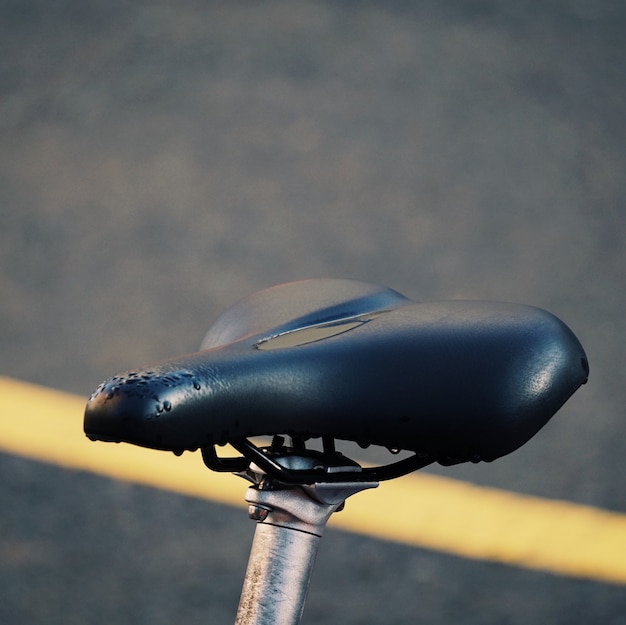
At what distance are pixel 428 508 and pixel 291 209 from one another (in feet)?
3.24

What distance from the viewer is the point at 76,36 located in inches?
109

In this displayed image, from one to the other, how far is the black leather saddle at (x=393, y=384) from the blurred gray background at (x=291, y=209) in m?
1.22

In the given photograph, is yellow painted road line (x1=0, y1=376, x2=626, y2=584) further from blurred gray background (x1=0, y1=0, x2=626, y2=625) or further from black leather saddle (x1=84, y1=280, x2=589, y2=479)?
black leather saddle (x1=84, y1=280, x2=589, y2=479)

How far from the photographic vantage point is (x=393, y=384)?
1.63ft

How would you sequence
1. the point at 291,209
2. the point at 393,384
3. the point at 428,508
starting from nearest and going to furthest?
the point at 393,384, the point at 428,508, the point at 291,209

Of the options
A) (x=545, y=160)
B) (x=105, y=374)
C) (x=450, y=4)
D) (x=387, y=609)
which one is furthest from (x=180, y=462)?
(x=450, y=4)

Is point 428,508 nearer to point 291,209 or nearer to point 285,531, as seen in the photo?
point 291,209

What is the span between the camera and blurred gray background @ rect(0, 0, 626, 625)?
1739 mm

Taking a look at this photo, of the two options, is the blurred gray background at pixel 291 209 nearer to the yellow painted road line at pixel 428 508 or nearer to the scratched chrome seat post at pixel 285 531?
the yellow painted road line at pixel 428 508

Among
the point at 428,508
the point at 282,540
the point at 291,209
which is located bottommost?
the point at 282,540

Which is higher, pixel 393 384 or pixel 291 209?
pixel 291 209

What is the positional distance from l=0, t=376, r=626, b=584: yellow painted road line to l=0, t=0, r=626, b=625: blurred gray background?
3cm

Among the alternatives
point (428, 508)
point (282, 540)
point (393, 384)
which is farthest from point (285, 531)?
point (428, 508)

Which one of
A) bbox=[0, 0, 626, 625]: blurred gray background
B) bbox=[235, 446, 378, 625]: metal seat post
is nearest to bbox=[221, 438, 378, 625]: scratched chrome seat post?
bbox=[235, 446, 378, 625]: metal seat post
